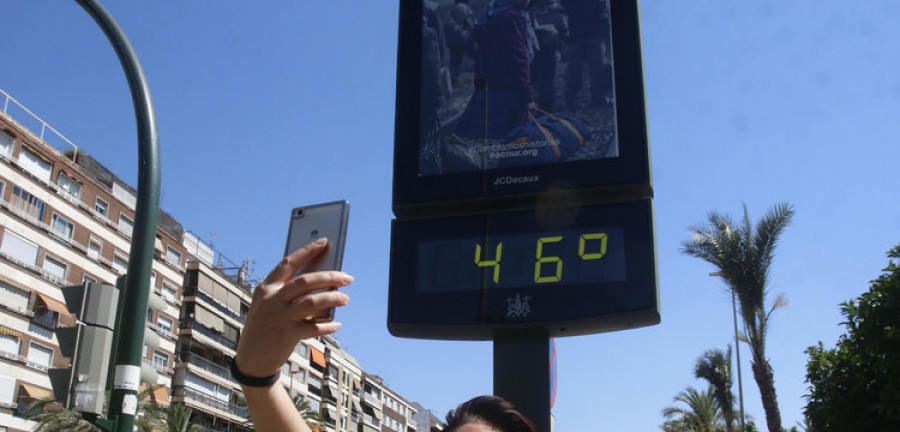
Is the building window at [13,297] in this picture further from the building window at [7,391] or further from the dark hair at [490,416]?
the dark hair at [490,416]

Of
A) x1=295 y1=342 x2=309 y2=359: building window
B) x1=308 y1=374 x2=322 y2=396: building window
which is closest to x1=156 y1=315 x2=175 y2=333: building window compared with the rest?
x1=295 y1=342 x2=309 y2=359: building window

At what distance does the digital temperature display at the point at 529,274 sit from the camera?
17.2 feet

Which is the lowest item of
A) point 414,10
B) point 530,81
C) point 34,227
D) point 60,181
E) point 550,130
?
point 550,130

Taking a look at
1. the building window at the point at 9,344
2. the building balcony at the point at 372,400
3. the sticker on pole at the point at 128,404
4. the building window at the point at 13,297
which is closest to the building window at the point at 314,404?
the building balcony at the point at 372,400

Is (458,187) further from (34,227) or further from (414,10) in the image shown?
(34,227)

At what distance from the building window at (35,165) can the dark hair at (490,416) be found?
138 feet

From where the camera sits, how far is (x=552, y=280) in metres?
5.36

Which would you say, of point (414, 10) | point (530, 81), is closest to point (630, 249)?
point (530, 81)

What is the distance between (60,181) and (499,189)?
41254 millimetres

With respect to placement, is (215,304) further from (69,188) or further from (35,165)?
(35,165)

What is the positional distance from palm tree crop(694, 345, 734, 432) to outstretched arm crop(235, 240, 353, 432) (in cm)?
3619

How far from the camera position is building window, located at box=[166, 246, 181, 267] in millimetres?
51188

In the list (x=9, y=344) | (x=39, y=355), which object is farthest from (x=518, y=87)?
(x=39, y=355)

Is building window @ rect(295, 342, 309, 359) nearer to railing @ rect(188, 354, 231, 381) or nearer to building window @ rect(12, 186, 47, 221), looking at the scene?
railing @ rect(188, 354, 231, 381)
